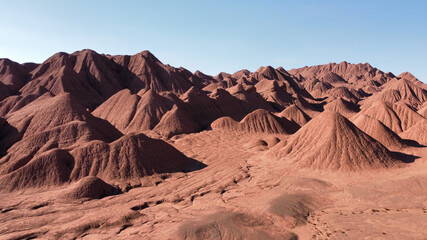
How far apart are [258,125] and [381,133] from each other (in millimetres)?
21133

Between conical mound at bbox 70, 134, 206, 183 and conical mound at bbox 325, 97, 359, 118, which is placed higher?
conical mound at bbox 325, 97, 359, 118

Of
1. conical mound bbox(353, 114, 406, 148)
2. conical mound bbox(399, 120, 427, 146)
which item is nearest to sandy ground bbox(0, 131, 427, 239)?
conical mound bbox(353, 114, 406, 148)

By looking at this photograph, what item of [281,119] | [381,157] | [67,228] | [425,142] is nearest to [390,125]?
[425,142]

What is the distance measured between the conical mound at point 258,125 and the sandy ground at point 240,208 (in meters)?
22.3

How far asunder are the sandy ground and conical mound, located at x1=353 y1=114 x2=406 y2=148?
22.8 feet

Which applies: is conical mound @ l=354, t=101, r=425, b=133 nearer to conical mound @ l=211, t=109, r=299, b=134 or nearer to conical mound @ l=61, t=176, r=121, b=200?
conical mound @ l=211, t=109, r=299, b=134

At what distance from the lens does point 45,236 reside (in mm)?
16922

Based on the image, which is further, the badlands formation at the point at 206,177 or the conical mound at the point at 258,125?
the conical mound at the point at 258,125

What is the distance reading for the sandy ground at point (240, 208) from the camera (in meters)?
16.8

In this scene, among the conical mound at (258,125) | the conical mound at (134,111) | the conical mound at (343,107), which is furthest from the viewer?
the conical mound at (343,107)

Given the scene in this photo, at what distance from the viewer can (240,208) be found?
2003cm

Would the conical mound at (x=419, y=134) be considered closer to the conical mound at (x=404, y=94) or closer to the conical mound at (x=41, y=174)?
the conical mound at (x=41, y=174)

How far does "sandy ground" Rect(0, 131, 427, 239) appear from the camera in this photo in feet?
55.0

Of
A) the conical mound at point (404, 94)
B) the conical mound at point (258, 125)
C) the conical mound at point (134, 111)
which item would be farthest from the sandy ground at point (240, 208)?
the conical mound at point (404, 94)
